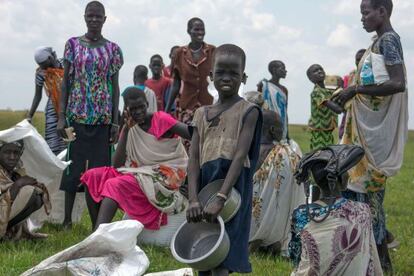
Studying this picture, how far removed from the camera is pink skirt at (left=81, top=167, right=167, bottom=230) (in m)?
6.12

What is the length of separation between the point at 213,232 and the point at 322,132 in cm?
680

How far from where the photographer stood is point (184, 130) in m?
6.18

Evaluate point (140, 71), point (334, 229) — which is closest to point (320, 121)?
point (140, 71)

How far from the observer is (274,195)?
20.6ft

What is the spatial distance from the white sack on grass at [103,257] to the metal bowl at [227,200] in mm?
715

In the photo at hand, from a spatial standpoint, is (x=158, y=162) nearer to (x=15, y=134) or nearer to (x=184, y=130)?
(x=184, y=130)

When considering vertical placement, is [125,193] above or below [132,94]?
below

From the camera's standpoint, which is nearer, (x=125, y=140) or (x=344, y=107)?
(x=344, y=107)

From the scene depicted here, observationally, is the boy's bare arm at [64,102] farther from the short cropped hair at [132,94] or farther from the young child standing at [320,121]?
the young child standing at [320,121]

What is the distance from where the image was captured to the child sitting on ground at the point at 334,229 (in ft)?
12.4

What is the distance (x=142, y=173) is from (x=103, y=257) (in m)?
1.63

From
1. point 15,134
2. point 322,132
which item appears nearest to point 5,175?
point 15,134

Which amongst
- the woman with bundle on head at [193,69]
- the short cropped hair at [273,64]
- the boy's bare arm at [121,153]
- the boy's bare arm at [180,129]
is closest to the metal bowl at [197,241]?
the boy's bare arm at [180,129]

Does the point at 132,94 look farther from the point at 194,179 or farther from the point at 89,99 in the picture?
the point at 194,179
